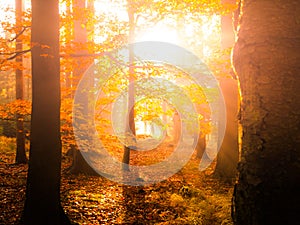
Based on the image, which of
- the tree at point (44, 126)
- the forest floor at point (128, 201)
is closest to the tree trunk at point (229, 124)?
the forest floor at point (128, 201)

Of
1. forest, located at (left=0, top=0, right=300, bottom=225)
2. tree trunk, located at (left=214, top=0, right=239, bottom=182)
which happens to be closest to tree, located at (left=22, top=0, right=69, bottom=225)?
forest, located at (left=0, top=0, right=300, bottom=225)

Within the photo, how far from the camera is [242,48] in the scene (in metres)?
2.23

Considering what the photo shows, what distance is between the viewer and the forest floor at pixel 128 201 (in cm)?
658

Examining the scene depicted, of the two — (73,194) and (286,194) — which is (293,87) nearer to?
(286,194)

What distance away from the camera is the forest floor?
658cm

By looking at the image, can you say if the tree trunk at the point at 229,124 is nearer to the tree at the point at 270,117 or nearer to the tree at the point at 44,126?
the tree at the point at 44,126

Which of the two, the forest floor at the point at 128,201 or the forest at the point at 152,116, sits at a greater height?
the forest at the point at 152,116

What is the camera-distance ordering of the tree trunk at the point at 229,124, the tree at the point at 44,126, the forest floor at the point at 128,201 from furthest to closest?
the tree trunk at the point at 229,124 < the forest floor at the point at 128,201 < the tree at the point at 44,126

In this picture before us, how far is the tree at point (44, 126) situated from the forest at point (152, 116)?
21 millimetres

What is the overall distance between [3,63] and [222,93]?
27.9 feet

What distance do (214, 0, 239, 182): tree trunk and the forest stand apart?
0.05 metres

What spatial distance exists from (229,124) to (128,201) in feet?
17.5

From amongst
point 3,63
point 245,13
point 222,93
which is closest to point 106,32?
point 3,63

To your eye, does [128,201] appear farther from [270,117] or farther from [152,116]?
[270,117]
